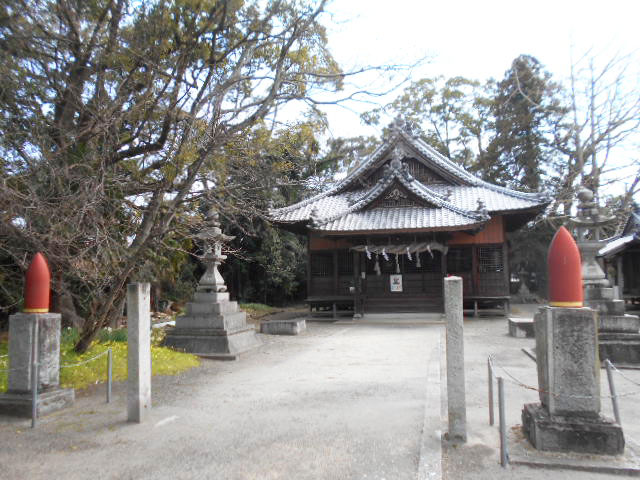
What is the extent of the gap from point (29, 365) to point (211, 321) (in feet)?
15.5

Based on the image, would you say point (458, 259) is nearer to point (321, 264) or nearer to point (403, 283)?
point (403, 283)

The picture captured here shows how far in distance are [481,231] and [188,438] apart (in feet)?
52.7

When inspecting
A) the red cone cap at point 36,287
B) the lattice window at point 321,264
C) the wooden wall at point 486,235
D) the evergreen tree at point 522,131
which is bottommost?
the red cone cap at point 36,287

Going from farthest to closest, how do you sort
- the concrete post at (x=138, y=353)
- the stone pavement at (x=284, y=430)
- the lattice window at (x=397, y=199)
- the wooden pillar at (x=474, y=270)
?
the lattice window at (x=397, y=199), the wooden pillar at (x=474, y=270), the concrete post at (x=138, y=353), the stone pavement at (x=284, y=430)

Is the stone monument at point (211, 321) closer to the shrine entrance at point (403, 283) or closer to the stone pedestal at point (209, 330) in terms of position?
the stone pedestal at point (209, 330)

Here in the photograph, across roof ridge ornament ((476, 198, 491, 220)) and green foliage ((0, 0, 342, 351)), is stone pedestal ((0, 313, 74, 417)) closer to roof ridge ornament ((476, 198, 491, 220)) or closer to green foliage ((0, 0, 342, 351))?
green foliage ((0, 0, 342, 351))

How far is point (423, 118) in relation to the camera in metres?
33.7

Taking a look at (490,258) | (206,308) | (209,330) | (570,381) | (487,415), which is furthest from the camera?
(490,258)

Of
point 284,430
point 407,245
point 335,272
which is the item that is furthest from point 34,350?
point 335,272

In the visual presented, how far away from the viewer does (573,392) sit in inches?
175

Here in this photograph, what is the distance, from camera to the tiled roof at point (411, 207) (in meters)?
17.7

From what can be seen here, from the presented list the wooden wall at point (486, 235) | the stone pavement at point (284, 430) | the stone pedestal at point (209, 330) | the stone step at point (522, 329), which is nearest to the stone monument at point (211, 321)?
the stone pedestal at point (209, 330)

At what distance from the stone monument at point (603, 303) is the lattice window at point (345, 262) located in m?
10.9

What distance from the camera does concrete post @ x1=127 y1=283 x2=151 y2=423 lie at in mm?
5758
